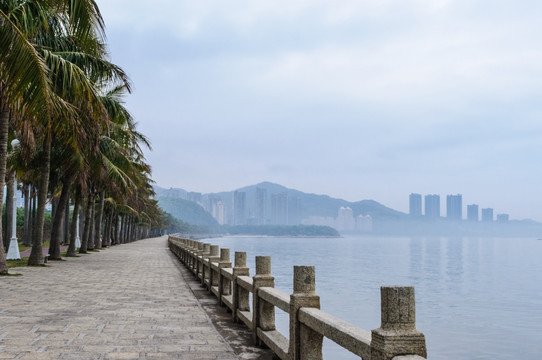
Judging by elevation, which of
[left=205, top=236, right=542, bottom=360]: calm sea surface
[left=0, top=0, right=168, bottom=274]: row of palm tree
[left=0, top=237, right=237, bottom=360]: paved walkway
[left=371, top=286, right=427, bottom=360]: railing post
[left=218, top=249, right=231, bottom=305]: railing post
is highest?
[left=0, top=0, right=168, bottom=274]: row of palm tree

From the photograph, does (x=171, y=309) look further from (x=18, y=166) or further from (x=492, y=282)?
(x=492, y=282)

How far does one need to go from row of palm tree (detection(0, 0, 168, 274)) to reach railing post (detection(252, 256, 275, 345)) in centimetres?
585

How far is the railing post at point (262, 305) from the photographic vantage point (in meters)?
8.07

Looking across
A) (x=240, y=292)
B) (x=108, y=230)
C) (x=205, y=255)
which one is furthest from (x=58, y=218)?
(x=108, y=230)

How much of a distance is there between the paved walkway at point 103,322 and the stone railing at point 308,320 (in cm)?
70

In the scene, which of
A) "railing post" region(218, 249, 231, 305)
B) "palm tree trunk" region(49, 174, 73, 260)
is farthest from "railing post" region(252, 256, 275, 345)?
"palm tree trunk" region(49, 174, 73, 260)

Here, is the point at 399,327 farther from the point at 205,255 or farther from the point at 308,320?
the point at 205,255

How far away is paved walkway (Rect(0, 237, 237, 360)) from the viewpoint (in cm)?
745

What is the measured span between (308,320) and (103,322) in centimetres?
534

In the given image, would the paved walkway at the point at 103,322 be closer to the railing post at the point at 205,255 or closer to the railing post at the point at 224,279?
the railing post at the point at 205,255

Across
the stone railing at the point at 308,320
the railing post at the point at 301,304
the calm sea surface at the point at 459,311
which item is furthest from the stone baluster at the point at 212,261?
the railing post at the point at 301,304

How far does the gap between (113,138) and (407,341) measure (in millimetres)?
28625

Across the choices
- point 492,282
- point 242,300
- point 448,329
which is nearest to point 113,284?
point 242,300

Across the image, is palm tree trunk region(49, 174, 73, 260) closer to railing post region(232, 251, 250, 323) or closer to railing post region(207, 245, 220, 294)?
railing post region(207, 245, 220, 294)
